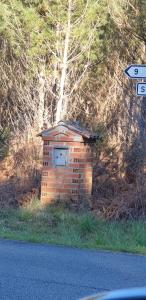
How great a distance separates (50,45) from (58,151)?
3.45 m

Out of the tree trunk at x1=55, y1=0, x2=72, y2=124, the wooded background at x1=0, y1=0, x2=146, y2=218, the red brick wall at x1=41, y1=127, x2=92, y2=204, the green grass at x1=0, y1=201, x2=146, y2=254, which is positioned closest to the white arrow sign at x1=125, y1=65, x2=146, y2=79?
the green grass at x1=0, y1=201, x2=146, y2=254

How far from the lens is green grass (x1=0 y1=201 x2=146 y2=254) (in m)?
10.7

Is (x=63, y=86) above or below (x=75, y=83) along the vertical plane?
below

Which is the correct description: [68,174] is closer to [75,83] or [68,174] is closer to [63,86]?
[63,86]

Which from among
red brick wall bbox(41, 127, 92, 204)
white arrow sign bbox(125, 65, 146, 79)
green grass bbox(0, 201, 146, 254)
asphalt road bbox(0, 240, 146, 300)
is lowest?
asphalt road bbox(0, 240, 146, 300)

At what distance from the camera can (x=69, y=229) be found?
11820 millimetres

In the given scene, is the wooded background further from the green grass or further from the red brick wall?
the green grass

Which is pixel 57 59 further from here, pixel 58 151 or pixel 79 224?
pixel 79 224

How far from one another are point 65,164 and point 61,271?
5.74m

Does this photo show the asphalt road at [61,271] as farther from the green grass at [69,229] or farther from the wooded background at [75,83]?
the wooded background at [75,83]

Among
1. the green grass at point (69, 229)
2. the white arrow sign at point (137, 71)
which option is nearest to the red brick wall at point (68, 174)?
the green grass at point (69, 229)

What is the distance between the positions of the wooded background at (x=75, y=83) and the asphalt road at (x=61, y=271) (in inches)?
181

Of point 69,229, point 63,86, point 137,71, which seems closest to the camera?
point 137,71

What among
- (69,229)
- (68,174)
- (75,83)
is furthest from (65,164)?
(75,83)
